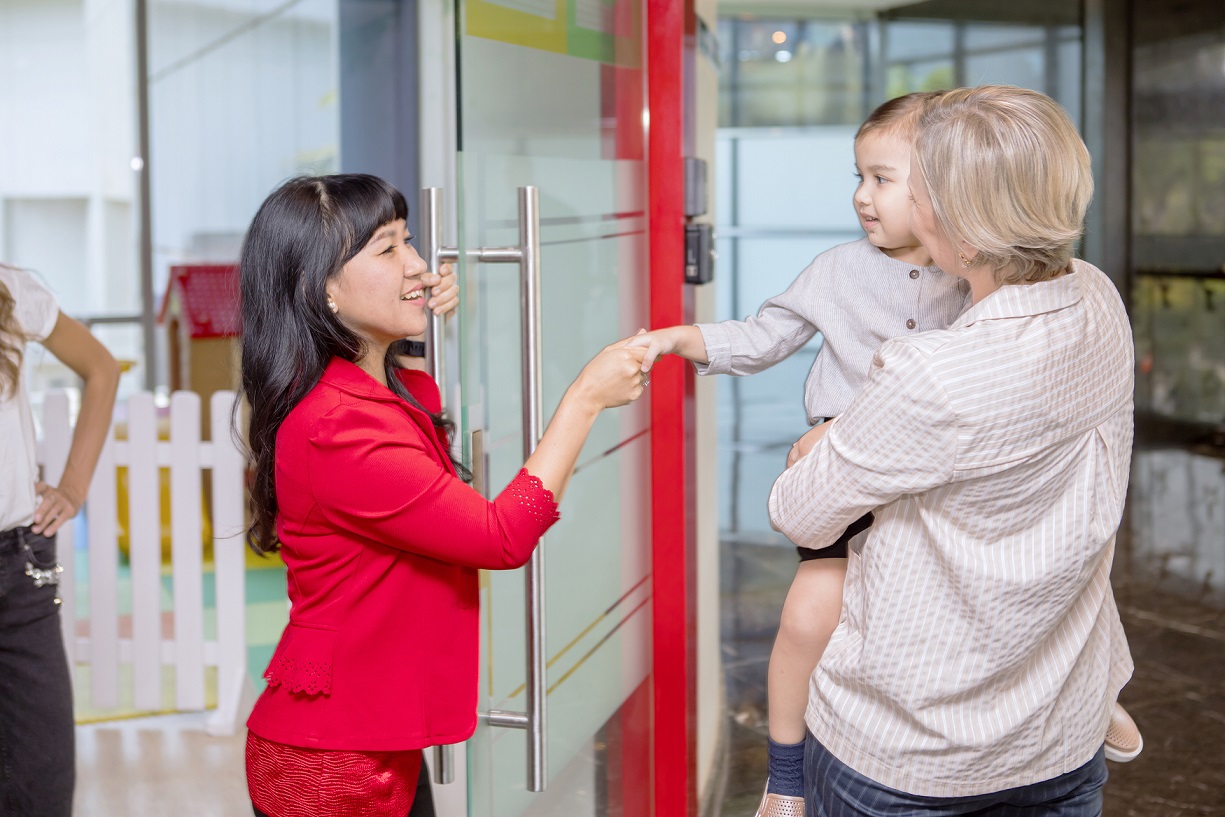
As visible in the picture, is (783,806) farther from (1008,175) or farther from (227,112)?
(227,112)

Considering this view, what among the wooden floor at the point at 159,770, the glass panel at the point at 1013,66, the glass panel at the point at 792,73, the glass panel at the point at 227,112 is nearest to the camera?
the wooden floor at the point at 159,770

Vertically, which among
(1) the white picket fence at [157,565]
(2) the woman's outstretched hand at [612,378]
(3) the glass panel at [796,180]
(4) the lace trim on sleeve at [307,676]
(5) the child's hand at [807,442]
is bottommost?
(1) the white picket fence at [157,565]

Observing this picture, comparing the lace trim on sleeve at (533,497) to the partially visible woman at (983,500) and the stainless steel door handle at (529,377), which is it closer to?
the stainless steel door handle at (529,377)

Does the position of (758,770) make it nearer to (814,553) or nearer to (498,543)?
(814,553)

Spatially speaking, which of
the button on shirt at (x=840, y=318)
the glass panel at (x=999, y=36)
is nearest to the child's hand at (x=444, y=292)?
the button on shirt at (x=840, y=318)

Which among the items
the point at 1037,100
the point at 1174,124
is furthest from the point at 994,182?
the point at 1174,124

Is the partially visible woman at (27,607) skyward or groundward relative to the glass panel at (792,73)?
groundward

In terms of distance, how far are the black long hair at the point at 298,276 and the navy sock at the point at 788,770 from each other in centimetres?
78

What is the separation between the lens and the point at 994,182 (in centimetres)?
119

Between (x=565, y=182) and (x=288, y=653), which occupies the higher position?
(x=565, y=182)

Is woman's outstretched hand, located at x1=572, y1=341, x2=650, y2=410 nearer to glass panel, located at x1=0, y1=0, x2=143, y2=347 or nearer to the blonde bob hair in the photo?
the blonde bob hair

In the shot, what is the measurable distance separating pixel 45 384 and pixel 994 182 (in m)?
8.18

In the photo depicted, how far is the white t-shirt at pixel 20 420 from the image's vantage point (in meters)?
2.06

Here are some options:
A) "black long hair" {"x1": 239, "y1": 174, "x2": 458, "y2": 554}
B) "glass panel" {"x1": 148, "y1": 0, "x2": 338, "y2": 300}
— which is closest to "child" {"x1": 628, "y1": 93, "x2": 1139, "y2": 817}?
"black long hair" {"x1": 239, "y1": 174, "x2": 458, "y2": 554}
